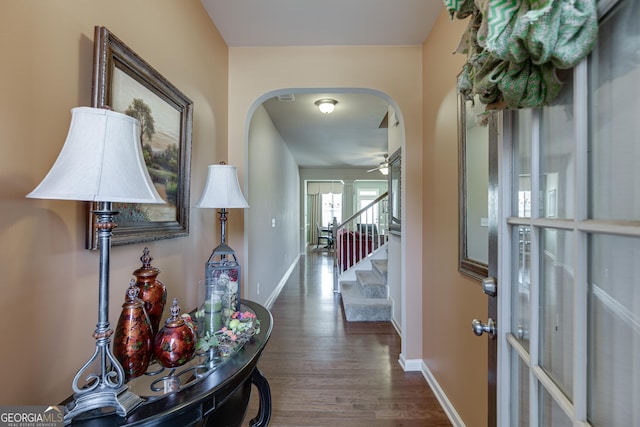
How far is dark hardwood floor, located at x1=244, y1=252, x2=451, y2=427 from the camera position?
76.1 inches

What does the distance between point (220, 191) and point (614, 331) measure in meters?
1.57

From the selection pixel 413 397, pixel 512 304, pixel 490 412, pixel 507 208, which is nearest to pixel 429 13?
pixel 507 208

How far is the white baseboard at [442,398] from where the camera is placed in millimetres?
1823

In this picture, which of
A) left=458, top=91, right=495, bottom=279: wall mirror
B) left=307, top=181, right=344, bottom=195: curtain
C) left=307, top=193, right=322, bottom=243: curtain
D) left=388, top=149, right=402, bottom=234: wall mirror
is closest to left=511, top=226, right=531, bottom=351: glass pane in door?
left=458, top=91, right=495, bottom=279: wall mirror

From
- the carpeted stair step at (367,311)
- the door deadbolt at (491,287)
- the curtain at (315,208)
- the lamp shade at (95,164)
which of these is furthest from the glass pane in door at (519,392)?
the curtain at (315,208)

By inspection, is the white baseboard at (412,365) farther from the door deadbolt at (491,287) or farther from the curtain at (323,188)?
the curtain at (323,188)

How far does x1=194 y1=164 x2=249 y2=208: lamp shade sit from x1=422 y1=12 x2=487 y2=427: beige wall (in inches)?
52.9

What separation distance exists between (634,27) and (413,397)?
2310mm

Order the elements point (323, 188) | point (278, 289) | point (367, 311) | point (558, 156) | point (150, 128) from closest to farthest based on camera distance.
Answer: point (558, 156), point (150, 128), point (367, 311), point (278, 289), point (323, 188)

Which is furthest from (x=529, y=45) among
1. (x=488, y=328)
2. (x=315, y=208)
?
(x=315, y=208)

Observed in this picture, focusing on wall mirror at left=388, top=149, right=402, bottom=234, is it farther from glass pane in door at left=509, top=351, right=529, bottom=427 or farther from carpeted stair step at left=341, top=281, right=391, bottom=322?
glass pane in door at left=509, top=351, right=529, bottom=427

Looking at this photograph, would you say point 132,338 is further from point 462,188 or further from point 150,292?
point 462,188

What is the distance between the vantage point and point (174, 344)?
958 mm

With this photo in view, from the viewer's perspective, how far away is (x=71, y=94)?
98cm
